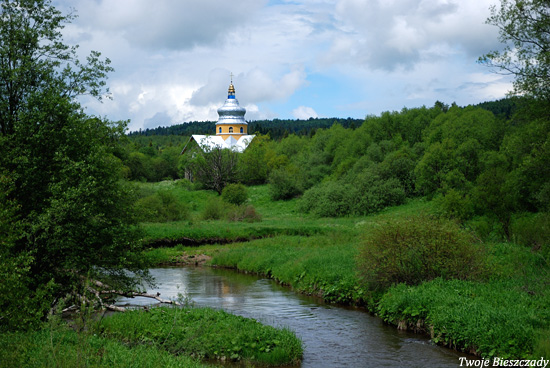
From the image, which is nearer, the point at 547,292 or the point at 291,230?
the point at 547,292

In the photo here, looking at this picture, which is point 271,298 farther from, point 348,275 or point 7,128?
point 7,128

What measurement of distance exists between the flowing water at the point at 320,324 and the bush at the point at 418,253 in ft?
5.84

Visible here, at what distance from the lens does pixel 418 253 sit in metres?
18.2

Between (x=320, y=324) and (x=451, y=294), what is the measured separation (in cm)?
411

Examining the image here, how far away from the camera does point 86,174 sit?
16.8 m

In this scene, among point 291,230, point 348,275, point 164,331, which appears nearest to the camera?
point 164,331

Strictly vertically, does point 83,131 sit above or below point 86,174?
above

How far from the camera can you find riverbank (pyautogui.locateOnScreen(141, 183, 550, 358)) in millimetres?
12891

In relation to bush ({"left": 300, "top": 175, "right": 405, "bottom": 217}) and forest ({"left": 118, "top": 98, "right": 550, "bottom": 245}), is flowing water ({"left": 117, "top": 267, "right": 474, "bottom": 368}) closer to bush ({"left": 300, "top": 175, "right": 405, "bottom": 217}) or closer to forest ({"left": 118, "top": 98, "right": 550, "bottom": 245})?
forest ({"left": 118, "top": 98, "right": 550, "bottom": 245})

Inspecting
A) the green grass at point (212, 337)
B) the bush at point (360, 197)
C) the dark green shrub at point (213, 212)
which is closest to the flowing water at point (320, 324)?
the green grass at point (212, 337)

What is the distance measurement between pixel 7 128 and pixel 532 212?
Answer: 110 ft

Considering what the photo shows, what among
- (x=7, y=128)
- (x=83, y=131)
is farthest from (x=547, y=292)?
(x=7, y=128)

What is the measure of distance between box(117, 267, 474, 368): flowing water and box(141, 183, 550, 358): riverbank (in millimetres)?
545

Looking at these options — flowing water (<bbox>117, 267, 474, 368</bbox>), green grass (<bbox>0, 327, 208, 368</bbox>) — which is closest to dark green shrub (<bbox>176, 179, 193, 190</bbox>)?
flowing water (<bbox>117, 267, 474, 368</bbox>)
